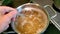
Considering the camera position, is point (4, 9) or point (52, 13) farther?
point (52, 13)

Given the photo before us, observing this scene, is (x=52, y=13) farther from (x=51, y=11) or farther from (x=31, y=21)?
(x=31, y=21)

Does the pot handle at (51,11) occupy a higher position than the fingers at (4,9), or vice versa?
the fingers at (4,9)

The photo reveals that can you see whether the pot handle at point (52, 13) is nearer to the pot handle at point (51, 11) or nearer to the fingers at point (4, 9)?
the pot handle at point (51, 11)

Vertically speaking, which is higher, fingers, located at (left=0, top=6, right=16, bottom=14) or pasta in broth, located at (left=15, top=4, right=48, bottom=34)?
fingers, located at (left=0, top=6, right=16, bottom=14)

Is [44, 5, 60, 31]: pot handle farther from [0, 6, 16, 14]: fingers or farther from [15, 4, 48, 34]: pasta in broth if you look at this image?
[0, 6, 16, 14]: fingers

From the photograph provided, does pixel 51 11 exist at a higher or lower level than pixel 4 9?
lower

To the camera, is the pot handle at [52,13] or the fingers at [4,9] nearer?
the fingers at [4,9]

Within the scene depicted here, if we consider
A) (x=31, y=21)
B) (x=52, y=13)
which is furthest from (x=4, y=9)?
(x=52, y=13)

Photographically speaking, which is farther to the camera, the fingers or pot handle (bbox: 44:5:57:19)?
pot handle (bbox: 44:5:57:19)

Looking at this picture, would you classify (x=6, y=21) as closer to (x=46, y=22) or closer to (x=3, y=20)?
(x=3, y=20)

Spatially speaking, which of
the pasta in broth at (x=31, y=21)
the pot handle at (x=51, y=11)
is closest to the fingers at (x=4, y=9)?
the pasta in broth at (x=31, y=21)

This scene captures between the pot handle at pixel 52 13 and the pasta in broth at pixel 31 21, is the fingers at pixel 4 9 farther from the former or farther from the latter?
the pot handle at pixel 52 13

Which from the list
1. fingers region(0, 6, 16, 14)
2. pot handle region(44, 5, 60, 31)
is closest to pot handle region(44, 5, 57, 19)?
pot handle region(44, 5, 60, 31)
